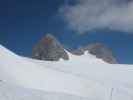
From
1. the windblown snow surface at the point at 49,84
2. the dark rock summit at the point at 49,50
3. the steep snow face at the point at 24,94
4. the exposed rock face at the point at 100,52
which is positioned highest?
the exposed rock face at the point at 100,52

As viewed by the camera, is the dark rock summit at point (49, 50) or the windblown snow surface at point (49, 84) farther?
the dark rock summit at point (49, 50)

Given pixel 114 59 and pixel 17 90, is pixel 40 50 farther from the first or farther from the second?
pixel 17 90

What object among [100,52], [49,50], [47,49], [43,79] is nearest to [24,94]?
[43,79]

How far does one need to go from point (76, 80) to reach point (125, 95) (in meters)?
2.39

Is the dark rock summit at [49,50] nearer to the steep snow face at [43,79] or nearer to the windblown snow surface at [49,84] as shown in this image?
the windblown snow surface at [49,84]

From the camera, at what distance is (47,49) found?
118 metres

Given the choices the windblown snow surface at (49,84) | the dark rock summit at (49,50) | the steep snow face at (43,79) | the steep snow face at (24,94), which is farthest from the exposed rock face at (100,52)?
the steep snow face at (24,94)

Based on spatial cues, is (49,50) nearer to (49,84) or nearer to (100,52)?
(100,52)

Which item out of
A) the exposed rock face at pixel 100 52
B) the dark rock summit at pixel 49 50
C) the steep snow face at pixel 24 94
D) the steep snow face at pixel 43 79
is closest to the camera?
the steep snow face at pixel 24 94

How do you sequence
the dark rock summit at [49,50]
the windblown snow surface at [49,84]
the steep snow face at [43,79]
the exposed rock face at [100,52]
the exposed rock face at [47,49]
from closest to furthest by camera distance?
the windblown snow surface at [49,84] → the steep snow face at [43,79] → the dark rock summit at [49,50] → the exposed rock face at [47,49] → the exposed rock face at [100,52]

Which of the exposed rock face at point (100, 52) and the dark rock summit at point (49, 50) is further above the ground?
the exposed rock face at point (100, 52)

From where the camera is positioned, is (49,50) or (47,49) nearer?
(49,50)

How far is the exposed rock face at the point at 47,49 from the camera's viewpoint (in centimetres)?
11206

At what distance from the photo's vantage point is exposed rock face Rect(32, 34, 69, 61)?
112062mm
